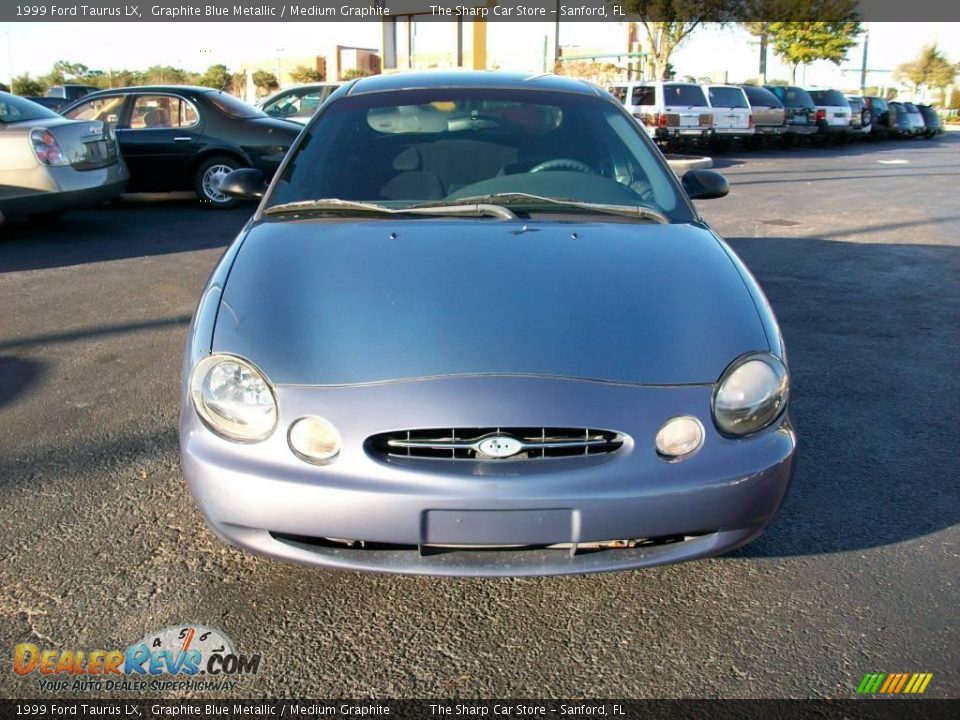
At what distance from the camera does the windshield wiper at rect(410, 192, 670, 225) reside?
3.44 metres

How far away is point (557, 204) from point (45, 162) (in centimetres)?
585

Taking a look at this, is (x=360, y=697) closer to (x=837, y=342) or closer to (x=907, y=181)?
(x=837, y=342)

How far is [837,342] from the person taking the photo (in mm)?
5359

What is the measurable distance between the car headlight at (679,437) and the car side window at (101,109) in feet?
32.4

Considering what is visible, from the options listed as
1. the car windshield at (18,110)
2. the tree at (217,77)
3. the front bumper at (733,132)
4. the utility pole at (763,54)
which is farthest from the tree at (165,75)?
the car windshield at (18,110)

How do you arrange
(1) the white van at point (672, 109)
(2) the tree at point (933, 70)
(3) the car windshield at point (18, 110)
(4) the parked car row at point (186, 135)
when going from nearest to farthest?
1. (3) the car windshield at point (18, 110)
2. (4) the parked car row at point (186, 135)
3. (1) the white van at point (672, 109)
4. (2) the tree at point (933, 70)

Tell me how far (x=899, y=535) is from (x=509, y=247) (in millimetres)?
1661

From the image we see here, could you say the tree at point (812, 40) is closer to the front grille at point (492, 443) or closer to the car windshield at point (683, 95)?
the car windshield at point (683, 95)

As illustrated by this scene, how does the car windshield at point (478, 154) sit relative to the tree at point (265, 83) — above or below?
below

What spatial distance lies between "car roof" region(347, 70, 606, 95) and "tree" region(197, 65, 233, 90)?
5137cm

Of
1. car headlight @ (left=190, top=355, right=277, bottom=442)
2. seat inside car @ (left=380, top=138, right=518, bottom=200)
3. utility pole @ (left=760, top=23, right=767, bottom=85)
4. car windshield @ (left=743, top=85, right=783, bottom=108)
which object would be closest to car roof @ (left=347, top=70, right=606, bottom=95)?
seat inside car @ (left=380, top=138, right=518, bottom=200)

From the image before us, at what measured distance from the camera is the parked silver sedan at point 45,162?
7.55 m

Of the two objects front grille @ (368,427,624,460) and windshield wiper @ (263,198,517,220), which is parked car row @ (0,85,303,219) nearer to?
windshield wiper @ (263,198,517,220)

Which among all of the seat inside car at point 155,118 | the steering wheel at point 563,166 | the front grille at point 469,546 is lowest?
the front grille at point 469,546
